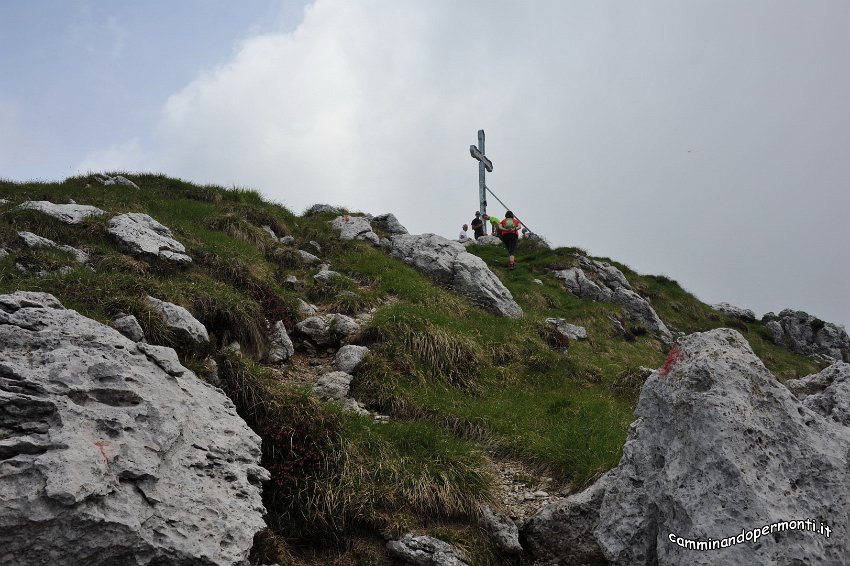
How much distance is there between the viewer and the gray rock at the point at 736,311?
41472 millimetres

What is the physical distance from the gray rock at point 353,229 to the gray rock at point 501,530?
636 inches

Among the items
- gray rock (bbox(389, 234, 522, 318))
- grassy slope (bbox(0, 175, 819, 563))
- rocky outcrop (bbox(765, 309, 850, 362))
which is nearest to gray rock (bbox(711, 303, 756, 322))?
rocky outcrop (bbox(765, 309, 850, 362))

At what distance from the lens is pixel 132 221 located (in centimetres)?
1452

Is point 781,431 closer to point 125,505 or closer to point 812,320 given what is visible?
point 125,505

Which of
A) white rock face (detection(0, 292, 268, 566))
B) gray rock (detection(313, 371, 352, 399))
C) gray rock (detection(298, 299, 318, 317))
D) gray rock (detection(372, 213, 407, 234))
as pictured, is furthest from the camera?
gray rock (detection(372, 213, 407, 234))

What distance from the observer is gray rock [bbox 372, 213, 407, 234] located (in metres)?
28.7

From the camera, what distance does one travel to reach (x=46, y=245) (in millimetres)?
12367

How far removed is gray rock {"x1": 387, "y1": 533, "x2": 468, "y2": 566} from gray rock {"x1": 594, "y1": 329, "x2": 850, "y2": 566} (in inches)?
69.5

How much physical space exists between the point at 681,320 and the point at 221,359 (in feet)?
99.6

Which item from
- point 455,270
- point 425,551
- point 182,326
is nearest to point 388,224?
point 455,270

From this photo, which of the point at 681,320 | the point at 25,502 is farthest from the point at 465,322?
the point at 681,320

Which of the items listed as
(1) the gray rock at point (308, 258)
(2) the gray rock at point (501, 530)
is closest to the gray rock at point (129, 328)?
(2) the gray rock at point (501, 530)

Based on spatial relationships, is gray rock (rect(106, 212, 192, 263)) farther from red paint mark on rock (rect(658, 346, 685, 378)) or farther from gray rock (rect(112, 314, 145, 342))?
red paint mark on rock (rect(658, 346, 685, 378))

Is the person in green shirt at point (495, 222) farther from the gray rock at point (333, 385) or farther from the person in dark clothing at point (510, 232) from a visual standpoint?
the gray rock at point (333, 385)
